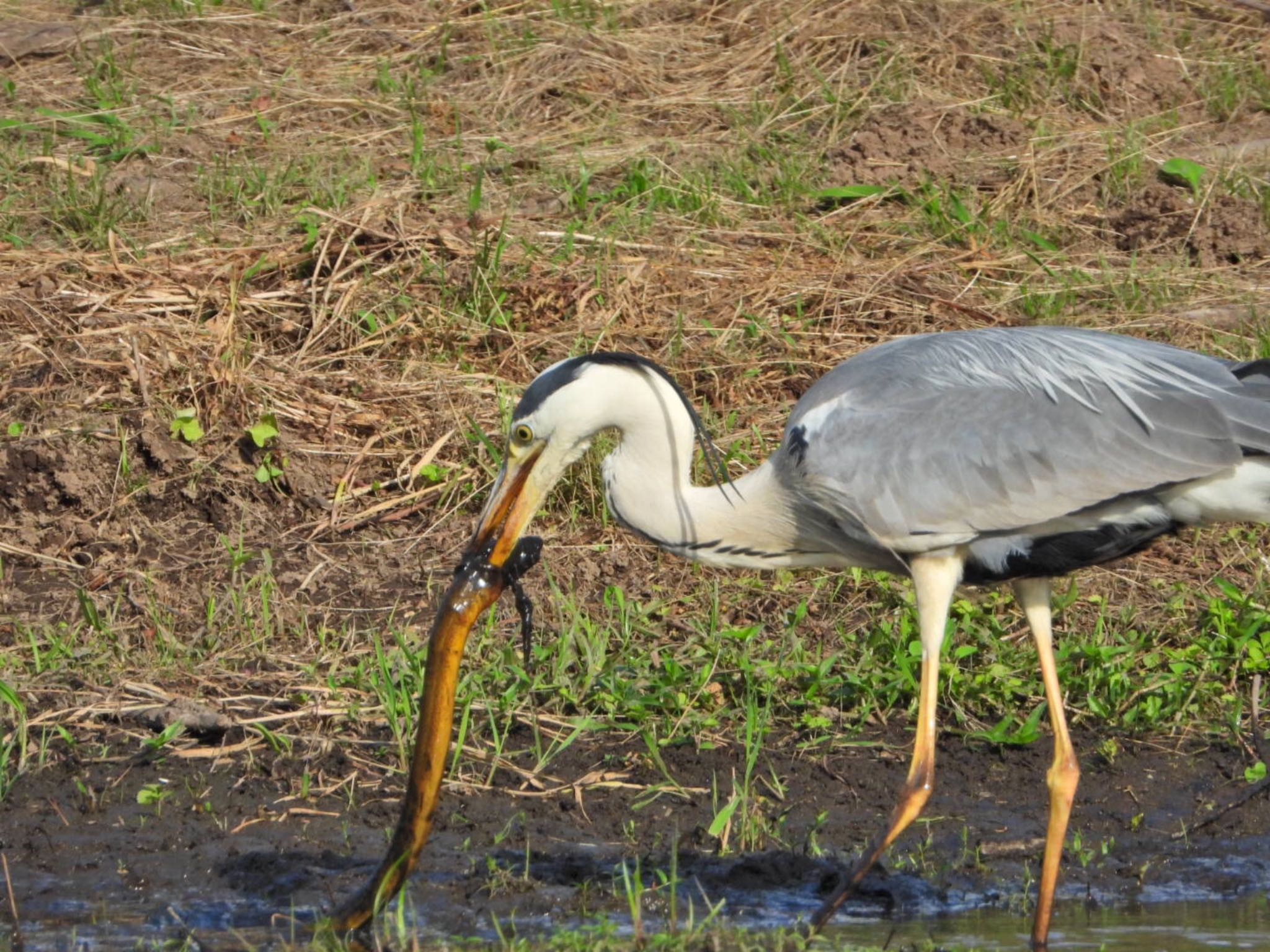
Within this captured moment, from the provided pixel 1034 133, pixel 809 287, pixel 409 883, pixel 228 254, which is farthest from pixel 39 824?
pixel 1034 133

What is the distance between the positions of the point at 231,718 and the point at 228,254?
2833 millimetres

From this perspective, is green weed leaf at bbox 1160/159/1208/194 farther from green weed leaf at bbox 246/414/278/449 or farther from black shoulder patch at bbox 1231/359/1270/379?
green weed leaf at bbox 246/414/278/449

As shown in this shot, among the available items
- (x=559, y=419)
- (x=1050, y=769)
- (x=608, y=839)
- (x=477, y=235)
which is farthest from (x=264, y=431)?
(x=1050, y=769)

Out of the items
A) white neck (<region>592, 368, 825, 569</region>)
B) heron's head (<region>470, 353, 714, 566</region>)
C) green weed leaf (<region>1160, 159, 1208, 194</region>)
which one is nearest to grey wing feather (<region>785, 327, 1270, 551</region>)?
white neck (<region>592, 368, 825, 569</region>)

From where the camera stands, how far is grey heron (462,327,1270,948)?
15.4 feet

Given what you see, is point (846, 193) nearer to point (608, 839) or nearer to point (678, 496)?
point (678, 496)

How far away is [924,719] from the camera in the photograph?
467 centimetres

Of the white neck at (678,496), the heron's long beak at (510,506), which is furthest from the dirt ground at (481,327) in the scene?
the heron's long beak at (510,506)

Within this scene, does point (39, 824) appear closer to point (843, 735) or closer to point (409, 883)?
point (409, 883)

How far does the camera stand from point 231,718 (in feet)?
17.2

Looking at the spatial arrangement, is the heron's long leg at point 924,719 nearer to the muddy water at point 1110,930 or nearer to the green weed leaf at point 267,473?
the muddy water at point 1110,930

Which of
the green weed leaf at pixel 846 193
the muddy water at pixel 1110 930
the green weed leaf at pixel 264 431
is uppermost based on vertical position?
the green weed leaf at pixel 846 193

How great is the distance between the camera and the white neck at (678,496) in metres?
4.76

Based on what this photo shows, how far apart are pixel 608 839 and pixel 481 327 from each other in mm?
2842
